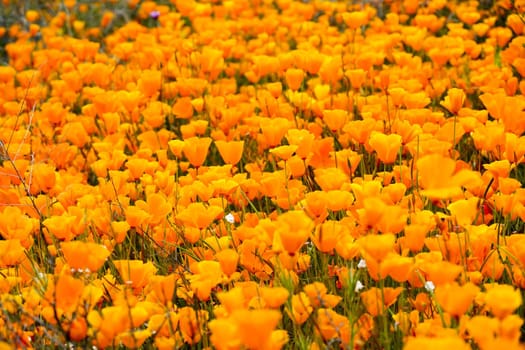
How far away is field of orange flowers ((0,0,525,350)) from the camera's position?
5.99 feet

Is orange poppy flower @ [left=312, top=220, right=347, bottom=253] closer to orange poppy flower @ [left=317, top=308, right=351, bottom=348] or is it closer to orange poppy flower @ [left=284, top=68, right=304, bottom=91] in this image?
orange poppy flower @ [left=317, top=308, right=351, bottom=348]

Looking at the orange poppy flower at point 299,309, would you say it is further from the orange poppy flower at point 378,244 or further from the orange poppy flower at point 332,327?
the orange poppy flower at point 378,244

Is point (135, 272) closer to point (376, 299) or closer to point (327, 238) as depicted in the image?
point (327, 238)

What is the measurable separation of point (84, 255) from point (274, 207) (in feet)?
4.13

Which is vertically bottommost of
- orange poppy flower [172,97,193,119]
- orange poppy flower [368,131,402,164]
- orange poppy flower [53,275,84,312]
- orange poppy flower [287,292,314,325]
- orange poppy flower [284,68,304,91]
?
orange poppy flower [172,97,193,119]

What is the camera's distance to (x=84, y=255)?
1.97 m

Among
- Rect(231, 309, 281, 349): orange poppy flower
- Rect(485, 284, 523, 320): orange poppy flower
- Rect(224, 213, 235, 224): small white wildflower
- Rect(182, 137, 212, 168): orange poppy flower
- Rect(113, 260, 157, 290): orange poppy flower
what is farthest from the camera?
Rect(182, 137, 212, 168): orange poppy flower

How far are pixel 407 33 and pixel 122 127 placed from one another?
1.74 m

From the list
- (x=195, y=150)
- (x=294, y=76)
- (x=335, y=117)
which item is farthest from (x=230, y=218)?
(x=294, y=76)

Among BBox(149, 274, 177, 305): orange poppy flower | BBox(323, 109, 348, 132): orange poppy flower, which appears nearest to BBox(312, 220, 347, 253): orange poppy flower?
BBox(149, 274, 177, 305): orange poppy flower

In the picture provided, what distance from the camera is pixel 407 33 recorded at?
14.9ft

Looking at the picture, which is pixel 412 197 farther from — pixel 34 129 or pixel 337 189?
pixel 34 129

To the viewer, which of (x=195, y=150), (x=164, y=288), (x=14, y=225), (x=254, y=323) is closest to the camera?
(x=254, y=323)

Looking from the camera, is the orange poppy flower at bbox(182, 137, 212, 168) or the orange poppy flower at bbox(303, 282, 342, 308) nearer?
the orange poppy flower at bbox(303, 282, 342, 308)
